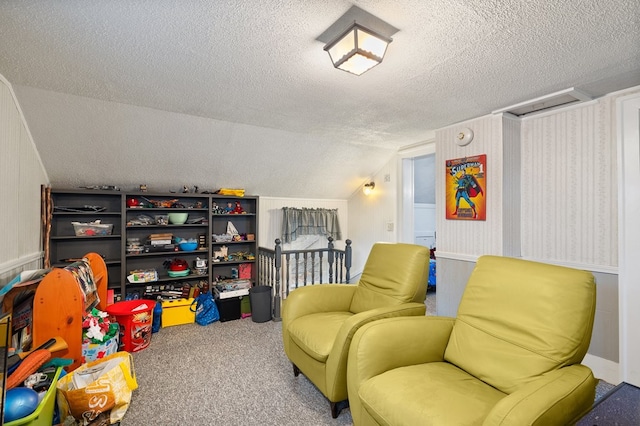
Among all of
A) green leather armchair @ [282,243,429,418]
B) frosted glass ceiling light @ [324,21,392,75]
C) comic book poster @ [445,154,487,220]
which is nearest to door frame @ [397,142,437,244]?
comic book poster @ [445,154,487,220]

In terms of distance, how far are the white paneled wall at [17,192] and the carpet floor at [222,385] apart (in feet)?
4.31

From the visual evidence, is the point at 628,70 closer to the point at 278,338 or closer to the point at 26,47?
the point at 278,338

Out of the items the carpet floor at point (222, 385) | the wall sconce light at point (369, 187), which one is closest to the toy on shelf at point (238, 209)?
the carpet floor at point (222, 385)

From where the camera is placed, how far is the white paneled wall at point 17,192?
2.35 metres

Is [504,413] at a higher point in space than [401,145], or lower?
lower

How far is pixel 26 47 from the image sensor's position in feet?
6.19

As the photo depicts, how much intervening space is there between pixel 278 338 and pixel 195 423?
133cm

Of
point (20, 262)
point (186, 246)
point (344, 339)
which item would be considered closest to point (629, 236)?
point (344, 339)

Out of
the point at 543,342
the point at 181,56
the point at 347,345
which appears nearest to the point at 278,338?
the point at 347,345

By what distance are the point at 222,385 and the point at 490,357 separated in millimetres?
1835

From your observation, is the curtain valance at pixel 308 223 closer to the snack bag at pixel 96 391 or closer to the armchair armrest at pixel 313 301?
the armchair armrest at pixel 313 301

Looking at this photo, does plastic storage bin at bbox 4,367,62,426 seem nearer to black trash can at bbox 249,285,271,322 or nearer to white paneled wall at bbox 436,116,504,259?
black trash can at bbox 249,285,271,322

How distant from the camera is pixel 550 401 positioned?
113cm

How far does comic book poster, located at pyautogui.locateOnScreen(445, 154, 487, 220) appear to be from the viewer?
3.13 metres
